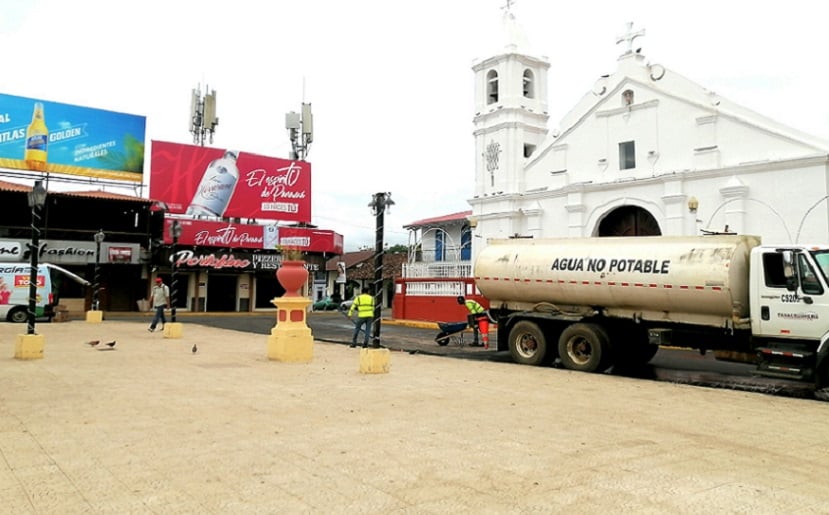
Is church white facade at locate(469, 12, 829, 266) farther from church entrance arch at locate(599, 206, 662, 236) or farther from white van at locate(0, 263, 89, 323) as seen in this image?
white van at locate(0, 263, 89, 323)

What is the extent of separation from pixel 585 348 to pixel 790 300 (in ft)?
13.1

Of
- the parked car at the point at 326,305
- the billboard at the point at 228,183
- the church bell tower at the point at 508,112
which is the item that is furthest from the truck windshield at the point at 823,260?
the parked car at the point at 326,305

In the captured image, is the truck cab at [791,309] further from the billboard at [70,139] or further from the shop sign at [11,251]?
the shop sign at [11,251]

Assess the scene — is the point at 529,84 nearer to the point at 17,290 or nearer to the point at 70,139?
the point at 17,290

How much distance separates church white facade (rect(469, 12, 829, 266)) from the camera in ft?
72.7

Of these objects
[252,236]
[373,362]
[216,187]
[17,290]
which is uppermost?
[216,187]

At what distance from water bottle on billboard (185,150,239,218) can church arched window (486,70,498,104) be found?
17.0m

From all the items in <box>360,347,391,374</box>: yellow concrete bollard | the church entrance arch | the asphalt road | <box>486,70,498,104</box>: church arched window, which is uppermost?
<box>486,70,498,104</box>: church arched window

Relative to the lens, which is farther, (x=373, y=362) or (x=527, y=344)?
(x=527, y=344)

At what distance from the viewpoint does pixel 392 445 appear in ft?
20.3

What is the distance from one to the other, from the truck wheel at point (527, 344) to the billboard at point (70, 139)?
94.4 feet

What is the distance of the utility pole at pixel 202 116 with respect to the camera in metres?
45.7

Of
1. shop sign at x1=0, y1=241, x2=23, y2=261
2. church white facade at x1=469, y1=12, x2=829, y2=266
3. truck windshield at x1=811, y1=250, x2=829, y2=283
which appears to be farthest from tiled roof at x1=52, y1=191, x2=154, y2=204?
truck windshield at x1=811, y1=250, x2=829, y2=283

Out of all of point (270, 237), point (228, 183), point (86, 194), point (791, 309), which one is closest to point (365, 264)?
point (270, 237)
